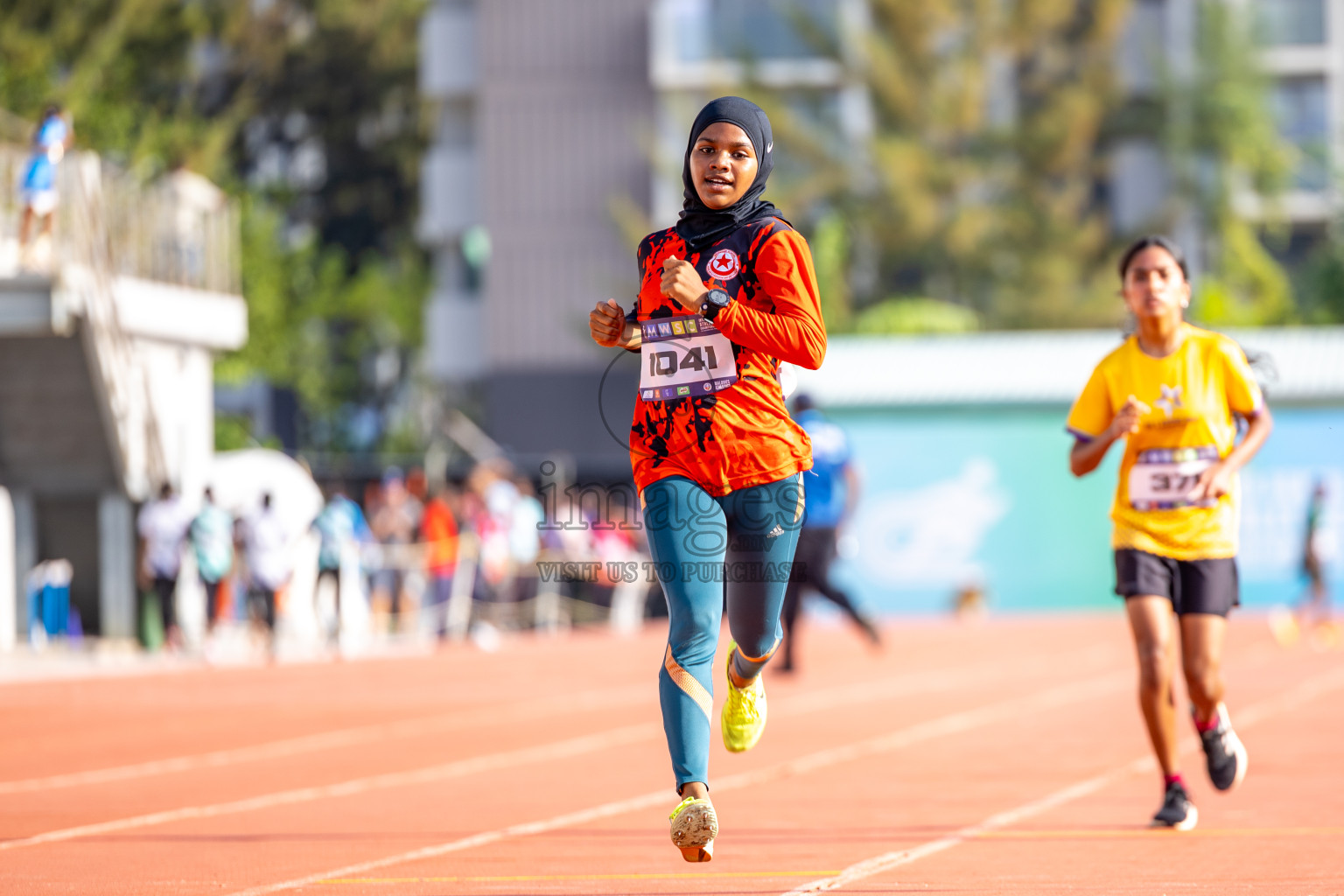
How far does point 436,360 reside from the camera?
1970 inches

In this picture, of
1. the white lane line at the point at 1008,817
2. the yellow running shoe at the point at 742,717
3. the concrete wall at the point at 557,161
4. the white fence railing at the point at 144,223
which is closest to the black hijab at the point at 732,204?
the yellow running shoe at the point at 742,717

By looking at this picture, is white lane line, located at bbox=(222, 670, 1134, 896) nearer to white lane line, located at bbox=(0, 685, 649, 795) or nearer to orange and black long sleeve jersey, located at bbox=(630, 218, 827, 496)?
orange and black long sleeve jersey, located at bbox=(630, 218, 827, 496)

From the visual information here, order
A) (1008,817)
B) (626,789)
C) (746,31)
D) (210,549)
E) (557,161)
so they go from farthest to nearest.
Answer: (557,161), (746,31), (210,549), (626,789), (1008,817)

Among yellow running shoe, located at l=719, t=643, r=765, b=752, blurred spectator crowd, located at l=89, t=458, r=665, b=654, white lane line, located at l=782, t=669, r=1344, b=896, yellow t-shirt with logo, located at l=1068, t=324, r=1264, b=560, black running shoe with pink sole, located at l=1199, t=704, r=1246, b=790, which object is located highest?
yellow t-shirt with logo, located at l=1068, t=324, r=1264, b=560

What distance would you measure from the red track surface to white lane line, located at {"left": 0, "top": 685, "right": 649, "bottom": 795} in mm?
48

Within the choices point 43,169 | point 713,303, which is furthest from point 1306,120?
point 713,303

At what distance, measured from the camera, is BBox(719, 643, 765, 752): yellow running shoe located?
6062 mm

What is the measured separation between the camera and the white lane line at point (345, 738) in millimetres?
10367

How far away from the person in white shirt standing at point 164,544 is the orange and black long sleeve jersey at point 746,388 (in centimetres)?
1702

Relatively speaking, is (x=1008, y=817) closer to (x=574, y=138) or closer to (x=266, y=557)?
(x=266, y=557)

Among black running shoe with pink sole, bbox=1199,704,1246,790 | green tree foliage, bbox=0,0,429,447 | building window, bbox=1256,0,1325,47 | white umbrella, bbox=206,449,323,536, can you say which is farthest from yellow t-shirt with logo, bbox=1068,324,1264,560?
building window, bbox=1256,0,1325,47

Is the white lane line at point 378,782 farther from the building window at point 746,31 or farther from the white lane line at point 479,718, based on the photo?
the building window at point 746,31

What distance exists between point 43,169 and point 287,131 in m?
32.7

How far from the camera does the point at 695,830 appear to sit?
5457 mm
